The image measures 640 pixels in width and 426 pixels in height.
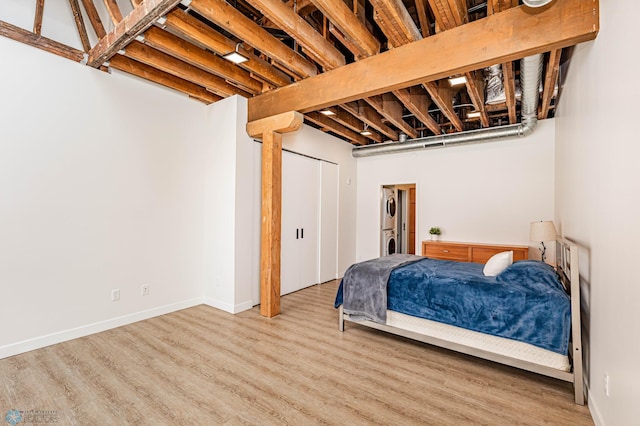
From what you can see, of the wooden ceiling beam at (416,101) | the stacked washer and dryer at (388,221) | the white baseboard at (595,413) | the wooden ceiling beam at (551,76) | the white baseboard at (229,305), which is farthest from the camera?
the stacked washer and dryer at (388,221)

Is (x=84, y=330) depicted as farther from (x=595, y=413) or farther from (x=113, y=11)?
(x=595, y=413)

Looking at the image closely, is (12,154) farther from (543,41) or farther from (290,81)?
(543,41)

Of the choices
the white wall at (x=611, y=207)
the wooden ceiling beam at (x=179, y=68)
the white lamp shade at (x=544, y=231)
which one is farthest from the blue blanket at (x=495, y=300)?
the wooden ceiling beam at (x=179, y=68)

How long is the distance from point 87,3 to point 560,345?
5.52 metres

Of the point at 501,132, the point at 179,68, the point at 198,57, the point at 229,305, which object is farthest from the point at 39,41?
the point at 501,132

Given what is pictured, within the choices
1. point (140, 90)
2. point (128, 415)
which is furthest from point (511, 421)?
point (140, 90)

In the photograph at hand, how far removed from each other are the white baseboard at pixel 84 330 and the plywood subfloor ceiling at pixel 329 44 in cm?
287

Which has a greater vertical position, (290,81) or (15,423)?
(290,81)

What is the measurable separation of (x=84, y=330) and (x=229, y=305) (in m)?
1.56

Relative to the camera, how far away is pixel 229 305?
13.4ft

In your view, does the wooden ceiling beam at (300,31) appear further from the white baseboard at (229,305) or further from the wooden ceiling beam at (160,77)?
the white baseboard at (229,305)

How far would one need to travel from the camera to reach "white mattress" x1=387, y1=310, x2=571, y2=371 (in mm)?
2375

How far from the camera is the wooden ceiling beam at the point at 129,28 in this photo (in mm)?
2400

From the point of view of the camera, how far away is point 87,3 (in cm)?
326
